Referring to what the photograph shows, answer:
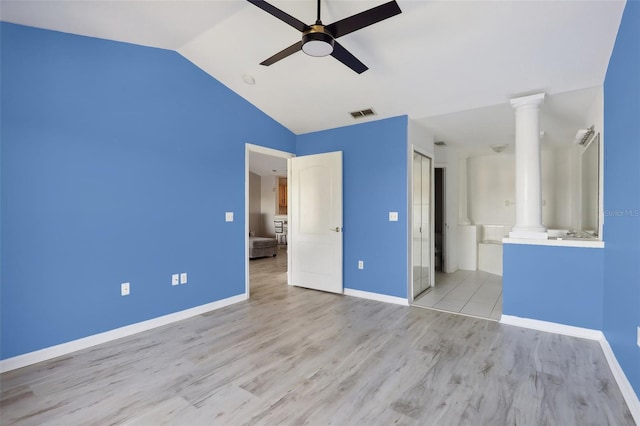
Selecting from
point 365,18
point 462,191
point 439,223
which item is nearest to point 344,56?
point 365,18

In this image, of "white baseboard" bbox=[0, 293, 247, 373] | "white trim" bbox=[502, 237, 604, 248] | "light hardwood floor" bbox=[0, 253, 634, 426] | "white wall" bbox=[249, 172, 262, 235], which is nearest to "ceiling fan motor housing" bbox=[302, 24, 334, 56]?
"light hardwood floor" bbox=[0, 253, 634, 426]

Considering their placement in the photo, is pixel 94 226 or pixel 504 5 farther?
pixel 94 226

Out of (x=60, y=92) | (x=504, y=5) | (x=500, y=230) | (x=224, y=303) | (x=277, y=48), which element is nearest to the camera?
(x=504, y=5)

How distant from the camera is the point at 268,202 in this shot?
34.6 ft

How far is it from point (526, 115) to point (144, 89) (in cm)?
403

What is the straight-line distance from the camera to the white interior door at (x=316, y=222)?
14.9 ft

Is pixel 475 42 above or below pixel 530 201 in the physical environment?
above

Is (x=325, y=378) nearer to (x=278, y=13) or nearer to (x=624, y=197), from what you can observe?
(x=624, y=197)

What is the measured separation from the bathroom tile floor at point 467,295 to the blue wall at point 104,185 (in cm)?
279

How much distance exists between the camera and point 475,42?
2.72 m

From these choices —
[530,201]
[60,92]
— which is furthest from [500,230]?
[60,92]

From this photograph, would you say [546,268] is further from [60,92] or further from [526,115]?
[60,92]

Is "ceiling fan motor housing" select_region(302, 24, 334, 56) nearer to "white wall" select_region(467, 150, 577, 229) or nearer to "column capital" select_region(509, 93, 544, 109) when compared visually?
"column capital" select_region(509, 93, 544, 109)

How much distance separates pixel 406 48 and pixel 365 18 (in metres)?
1.07
